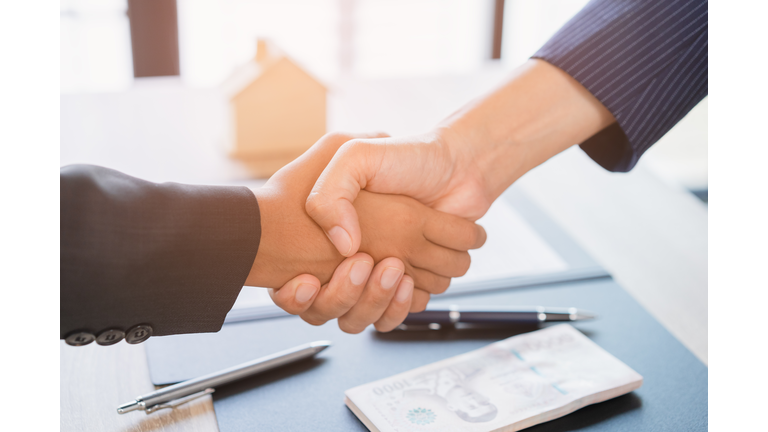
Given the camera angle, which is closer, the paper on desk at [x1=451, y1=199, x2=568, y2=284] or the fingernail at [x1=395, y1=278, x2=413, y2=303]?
the fingernail at [x1=395, y1=278, x2=413, y2=303]

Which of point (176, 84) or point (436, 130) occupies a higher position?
point (176, 84)

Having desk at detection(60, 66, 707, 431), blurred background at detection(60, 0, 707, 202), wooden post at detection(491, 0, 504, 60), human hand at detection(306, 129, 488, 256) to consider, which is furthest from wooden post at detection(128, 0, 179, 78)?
human hand at detection(306, 129, 488, 256)

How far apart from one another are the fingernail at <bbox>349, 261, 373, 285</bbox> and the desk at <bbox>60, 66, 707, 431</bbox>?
0.77 feet

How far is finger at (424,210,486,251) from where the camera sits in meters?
0.86

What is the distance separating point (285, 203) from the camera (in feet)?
2.53

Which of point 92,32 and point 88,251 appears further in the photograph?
point 92,32

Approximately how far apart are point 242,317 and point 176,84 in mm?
1130

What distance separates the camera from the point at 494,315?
779 mm

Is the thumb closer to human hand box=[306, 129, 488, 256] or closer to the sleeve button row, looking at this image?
human hand box=[306, 129, 488, 256]

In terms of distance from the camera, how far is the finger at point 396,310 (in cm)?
78

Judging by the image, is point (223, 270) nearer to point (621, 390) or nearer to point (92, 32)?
point (621, 390)

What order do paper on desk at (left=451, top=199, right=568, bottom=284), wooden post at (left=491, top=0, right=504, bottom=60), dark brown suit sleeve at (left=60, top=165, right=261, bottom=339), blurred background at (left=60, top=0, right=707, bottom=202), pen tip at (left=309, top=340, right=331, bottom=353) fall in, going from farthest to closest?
wooden post at (left=491, top=0, right=504, bottom=60)
blurred background at (left=60, top=0, right=707, bottom=202)
paper on desk at (left=451, top=199, right=568, bottom=284)
pen tip at (left=309, top=340, right=331, bottom=353)
dark brown suit sleeve at (left=60, top=165, right=261, bottom=339)

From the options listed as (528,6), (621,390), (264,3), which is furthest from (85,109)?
(528,6)

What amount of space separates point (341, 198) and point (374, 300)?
0.14 metres
